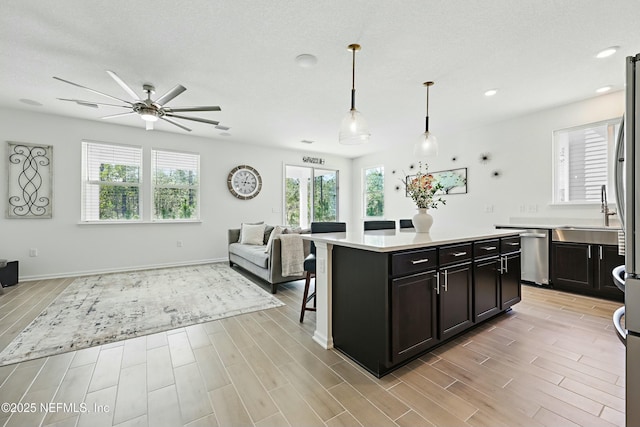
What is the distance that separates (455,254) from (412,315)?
65cm

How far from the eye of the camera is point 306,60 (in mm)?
2750

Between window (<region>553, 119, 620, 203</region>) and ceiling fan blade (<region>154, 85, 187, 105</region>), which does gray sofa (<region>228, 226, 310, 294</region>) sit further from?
window (<region>553, 119, 620, 203</region>)

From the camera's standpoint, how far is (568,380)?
5.83 ft

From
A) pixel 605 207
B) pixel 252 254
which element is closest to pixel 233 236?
pixel 252 254

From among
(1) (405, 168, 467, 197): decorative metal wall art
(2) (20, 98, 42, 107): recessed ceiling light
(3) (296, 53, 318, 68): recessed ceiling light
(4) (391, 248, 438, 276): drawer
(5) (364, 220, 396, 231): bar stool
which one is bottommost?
(4) (391, 248, 438, 276): drawer

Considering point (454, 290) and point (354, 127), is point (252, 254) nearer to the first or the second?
point (354, 127)

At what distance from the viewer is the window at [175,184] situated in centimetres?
531

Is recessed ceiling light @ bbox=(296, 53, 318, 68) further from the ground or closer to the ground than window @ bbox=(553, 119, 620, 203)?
further from the ground

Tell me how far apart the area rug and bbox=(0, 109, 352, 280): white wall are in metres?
0.57

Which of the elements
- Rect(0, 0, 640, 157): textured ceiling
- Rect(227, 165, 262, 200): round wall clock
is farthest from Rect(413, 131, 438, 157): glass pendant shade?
Rect(227, 165, 262, 200): round wall clock

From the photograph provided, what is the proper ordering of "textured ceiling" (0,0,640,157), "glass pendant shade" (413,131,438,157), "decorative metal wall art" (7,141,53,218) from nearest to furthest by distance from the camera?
1. "textured ceiling" (0,0,640,157)
2. "glass pendant shade" (413,131,438,157)
3. "decorative metal wall art" (7,141,53,218)

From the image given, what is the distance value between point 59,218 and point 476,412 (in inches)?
237

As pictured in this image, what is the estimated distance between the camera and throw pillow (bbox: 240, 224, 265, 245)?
5.21 m

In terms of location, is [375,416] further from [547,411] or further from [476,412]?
[547,411]
